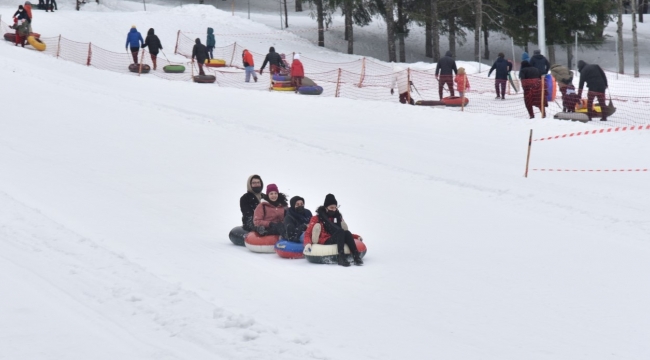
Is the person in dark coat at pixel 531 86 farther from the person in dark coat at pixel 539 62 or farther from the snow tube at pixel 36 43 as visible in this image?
the snow tube at pixel 36 43

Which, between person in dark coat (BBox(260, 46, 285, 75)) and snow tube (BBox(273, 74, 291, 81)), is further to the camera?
person in dark coat (BBox(260, 46, 285, 75))

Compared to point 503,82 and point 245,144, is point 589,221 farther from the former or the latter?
point 503,82

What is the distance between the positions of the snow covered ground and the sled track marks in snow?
0.09 ft

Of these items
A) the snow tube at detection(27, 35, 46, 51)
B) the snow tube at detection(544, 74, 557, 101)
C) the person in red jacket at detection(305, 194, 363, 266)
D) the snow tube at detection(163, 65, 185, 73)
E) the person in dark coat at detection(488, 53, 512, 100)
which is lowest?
the person in red jacket at detection(305, 194, 363, 266)

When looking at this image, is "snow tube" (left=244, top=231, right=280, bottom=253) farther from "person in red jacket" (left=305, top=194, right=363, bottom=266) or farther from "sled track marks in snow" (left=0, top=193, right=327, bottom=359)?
"sled track marks in snow" (left=0, top=193, right=327, bottom=359)

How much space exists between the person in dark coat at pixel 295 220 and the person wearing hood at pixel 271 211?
213 millimetres

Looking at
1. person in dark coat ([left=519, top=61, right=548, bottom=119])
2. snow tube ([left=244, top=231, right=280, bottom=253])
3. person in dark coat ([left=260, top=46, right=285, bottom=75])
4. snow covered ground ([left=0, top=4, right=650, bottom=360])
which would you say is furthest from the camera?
person in dark coat ([left=260, top=46, right=285, bottom=75])

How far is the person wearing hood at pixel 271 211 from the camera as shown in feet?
40.3

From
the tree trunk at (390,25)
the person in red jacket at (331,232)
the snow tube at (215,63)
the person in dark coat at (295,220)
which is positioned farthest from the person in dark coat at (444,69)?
the person in red jacket at (331,232)

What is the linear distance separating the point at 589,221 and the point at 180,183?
7529 mm

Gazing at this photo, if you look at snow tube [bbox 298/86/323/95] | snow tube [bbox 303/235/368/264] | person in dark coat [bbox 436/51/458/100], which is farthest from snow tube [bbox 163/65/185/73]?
snow tube [bbox 303/235/368/264]

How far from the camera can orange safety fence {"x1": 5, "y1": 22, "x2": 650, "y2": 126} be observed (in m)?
25.5

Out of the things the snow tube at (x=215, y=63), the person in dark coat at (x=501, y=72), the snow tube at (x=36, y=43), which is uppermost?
the snow tube at (x=36, y=43)

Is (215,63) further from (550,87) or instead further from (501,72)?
(550,87)
